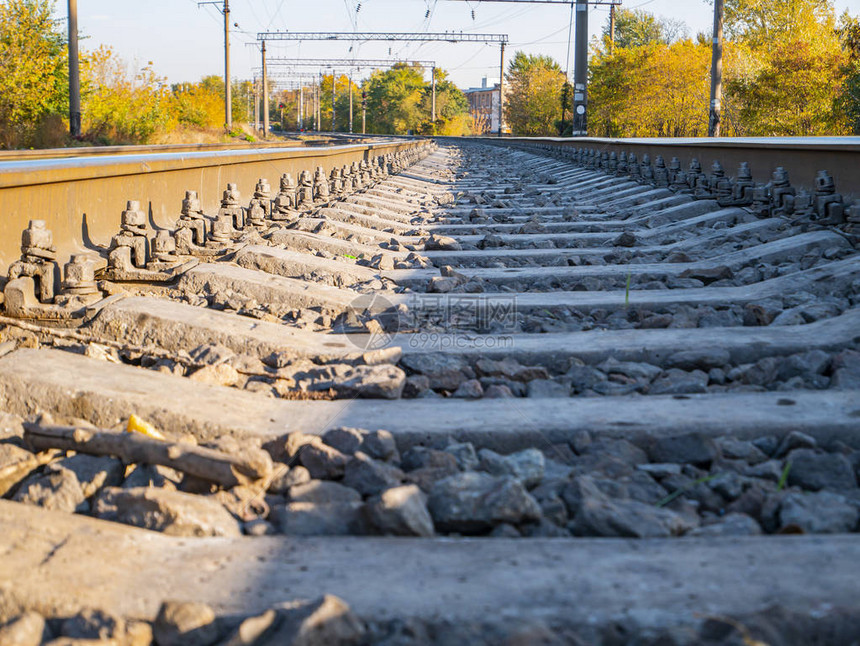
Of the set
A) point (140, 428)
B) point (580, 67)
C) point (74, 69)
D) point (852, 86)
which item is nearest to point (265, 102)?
point (580, 67)

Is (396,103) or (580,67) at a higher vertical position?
(396,103)

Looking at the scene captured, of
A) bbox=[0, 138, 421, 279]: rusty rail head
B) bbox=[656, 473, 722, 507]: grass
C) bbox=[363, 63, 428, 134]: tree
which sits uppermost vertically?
bbox=[363, 63, 428, 134]: tree

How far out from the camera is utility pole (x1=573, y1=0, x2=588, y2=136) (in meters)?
24.9

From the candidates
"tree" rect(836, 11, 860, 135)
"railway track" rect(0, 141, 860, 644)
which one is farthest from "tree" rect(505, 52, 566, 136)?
"railway track" rect(0, 141, 860, 644)

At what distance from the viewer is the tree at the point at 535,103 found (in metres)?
73.1

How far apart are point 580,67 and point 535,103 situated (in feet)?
164

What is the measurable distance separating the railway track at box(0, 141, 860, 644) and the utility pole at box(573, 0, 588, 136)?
2189cm

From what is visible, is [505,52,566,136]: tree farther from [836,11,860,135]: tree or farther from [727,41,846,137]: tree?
[836,11,860,135]: tree

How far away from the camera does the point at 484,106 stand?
5837 inches

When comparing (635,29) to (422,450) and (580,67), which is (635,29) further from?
(422,450)

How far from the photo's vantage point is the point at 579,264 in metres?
5.14

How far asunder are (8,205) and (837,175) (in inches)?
183

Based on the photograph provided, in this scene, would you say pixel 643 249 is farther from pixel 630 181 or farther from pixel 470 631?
pixel 630 181

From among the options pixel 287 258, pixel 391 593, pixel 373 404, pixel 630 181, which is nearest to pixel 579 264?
pixel 287 258
